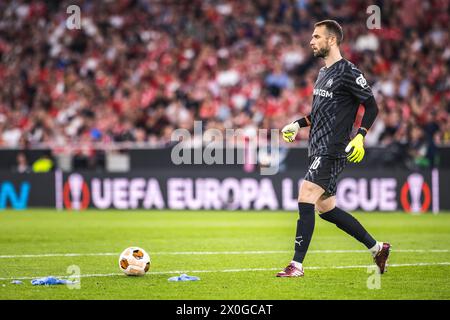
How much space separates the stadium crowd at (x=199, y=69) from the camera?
21859 mm

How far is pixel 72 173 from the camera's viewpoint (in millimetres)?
21938

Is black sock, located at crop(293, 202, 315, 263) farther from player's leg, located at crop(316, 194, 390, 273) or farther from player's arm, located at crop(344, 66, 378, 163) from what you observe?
player's arm, located at crop(344, 66, 378, 163)

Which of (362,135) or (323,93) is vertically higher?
(323,93)

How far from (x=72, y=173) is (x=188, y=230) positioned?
6944mm

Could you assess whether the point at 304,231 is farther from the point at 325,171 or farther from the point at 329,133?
the point at 329,133

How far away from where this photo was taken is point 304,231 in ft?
29.0

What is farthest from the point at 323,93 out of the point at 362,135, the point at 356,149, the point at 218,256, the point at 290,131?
the point at 218,256

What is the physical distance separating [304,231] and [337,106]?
129cm

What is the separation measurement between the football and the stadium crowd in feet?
39.6

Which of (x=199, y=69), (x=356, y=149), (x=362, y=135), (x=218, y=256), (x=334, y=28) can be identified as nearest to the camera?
(x=356, y=149)

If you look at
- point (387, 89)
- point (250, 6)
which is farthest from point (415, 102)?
point (250, 6)

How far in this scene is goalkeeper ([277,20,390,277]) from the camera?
28.9 ft

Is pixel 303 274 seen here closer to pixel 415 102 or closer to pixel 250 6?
pixel 415 102

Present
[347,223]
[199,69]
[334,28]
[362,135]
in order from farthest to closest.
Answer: [199,69], [347,223], [334,28], [362,135]
